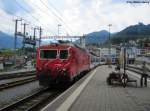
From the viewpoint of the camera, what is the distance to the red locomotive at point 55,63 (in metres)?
25.2

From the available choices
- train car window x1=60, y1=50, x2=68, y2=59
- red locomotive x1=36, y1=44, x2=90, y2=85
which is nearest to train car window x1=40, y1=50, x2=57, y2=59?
red locomotive x1=36, y1=44, x2=90, y2=85

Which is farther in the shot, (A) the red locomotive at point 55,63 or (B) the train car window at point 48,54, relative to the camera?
(B) the train car window at point 48,54

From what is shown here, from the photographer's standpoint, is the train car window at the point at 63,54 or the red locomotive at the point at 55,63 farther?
the train car window at the point at 63,54

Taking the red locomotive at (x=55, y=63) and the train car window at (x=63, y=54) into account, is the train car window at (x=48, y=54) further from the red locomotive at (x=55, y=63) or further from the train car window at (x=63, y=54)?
the train car window at (x=63, y=54)

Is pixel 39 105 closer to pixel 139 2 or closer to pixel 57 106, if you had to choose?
pixel 57 106

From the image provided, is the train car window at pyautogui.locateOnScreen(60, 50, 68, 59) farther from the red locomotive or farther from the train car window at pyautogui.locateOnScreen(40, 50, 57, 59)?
the train car window at pyautogui.locateOnScreen(40, 50, 57, 59)

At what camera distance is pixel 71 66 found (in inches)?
1031

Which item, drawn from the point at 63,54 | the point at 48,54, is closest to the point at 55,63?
the point at 63,54

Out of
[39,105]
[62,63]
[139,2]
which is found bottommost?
[39,105]

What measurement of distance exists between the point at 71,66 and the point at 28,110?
11.5 meters

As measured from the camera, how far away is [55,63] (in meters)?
25.6

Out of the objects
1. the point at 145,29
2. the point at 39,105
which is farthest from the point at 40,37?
the point at 39,105

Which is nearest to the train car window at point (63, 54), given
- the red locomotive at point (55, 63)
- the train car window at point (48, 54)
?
the red locomotive at point (55, 63)

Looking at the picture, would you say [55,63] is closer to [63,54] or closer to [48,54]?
[63,54]
